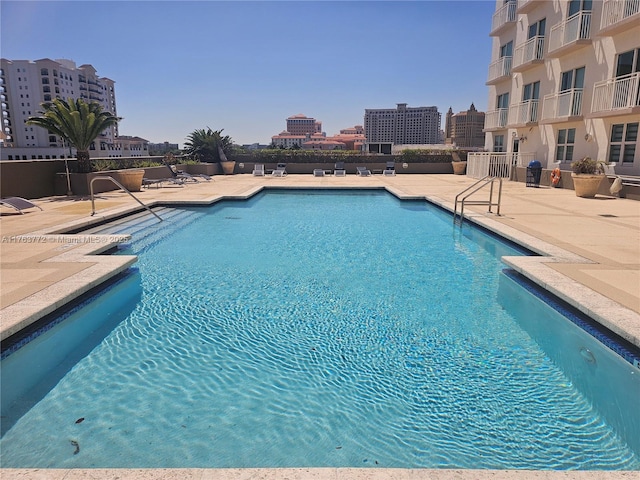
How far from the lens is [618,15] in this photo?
13.8 m

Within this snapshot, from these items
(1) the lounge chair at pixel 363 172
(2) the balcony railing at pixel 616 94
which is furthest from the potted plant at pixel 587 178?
(1) the lounge chair at pixel 363 172

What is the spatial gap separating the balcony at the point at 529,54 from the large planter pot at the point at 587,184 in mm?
8258

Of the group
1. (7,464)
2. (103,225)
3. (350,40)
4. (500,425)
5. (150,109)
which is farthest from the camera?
(150,109)

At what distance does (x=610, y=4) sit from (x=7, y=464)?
19.2 metres

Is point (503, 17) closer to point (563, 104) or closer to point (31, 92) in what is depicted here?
point (563, 104)

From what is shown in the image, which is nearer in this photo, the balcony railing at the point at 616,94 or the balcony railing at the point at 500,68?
the balcony railing at the point at 616,94

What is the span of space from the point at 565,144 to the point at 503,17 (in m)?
9.64

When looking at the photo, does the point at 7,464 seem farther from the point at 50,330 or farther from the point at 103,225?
the point at 103,225

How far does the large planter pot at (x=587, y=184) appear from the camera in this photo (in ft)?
42.7

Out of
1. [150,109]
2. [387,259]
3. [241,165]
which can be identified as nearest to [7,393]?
[387,259]

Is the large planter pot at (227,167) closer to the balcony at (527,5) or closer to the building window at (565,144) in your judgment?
the balcony at (527,5)

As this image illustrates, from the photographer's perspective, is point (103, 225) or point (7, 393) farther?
Result: point (103, 225)

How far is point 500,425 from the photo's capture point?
3.05m

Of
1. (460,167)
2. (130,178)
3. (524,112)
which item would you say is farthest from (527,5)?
(130,178)
